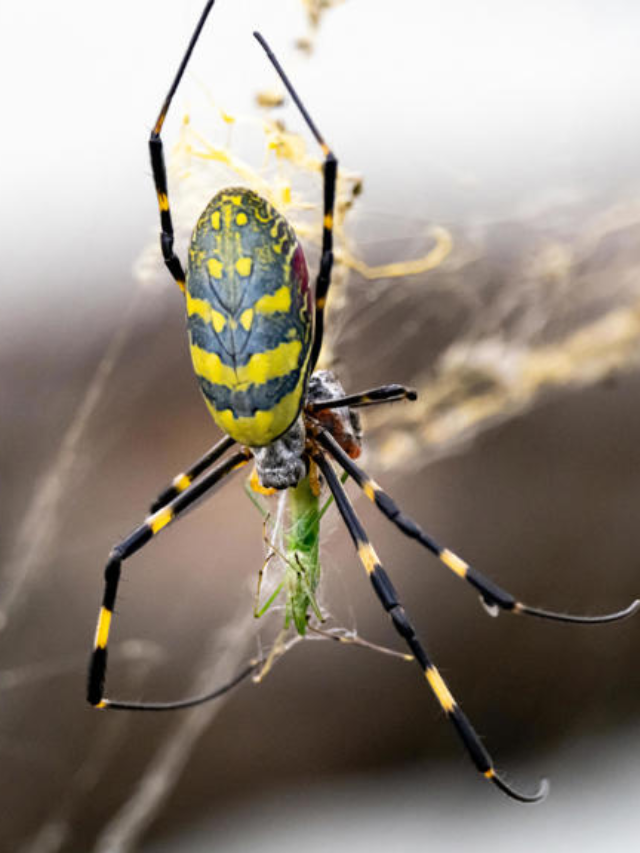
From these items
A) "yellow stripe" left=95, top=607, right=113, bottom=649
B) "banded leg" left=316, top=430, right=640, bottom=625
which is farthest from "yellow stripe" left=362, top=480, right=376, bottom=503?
"yellow stripe" left=95, top=607, right=113, bottom=649

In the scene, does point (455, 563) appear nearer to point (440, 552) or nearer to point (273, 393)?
point (440, 552)

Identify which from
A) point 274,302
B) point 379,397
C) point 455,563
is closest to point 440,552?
point 455,563

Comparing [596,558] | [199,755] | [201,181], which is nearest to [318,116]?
[201,181]

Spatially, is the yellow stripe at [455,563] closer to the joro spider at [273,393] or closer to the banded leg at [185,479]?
the joro spider at [273,393]

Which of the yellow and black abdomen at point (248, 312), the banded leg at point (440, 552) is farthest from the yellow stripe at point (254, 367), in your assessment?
the banded leg at point (440, 552)

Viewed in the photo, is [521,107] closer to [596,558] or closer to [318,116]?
[318,116]
